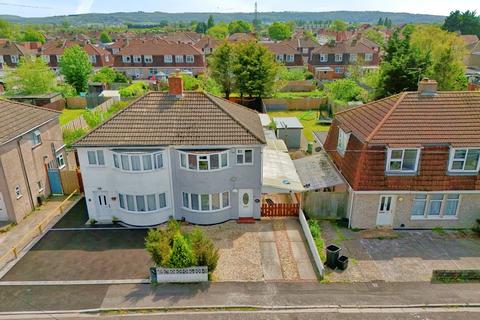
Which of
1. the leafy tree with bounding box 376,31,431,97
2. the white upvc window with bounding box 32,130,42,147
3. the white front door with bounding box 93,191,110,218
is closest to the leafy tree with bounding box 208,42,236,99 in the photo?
the leafy tree with bounding box 376,31,431,97

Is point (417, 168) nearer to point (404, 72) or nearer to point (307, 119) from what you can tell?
point (404, 72)

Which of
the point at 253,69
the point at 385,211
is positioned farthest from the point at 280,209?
the point at 253,69

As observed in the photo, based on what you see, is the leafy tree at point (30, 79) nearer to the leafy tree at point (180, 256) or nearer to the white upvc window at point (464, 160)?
the leafy tree at point (180, 256)

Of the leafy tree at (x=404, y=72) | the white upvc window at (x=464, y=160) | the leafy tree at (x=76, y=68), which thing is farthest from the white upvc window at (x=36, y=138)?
the leafy tree at (x=76, y=68)

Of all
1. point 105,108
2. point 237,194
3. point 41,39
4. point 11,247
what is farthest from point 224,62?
point 41,39

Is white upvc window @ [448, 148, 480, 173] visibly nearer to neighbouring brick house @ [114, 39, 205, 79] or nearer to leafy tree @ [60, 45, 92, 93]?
leafy tree @ [60, 45, 92, 93]

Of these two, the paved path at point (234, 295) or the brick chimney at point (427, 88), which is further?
the brick chimney at point (427, 88)
